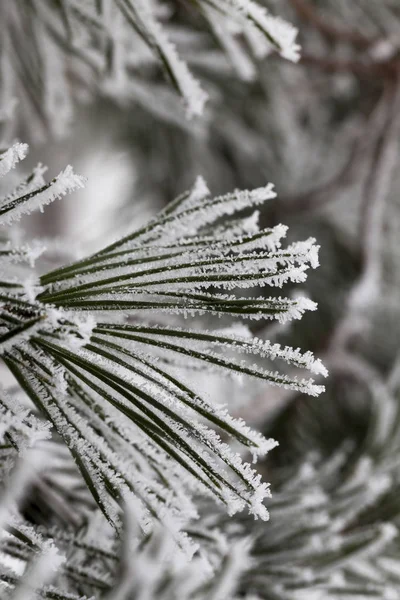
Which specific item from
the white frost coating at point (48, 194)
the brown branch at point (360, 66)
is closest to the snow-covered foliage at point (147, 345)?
the white frost coating at point (48, 194)

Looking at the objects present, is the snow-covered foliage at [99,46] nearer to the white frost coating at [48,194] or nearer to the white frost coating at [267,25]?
the white frost coating at [267,25]

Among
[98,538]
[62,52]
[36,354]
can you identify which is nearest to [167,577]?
[98,538]

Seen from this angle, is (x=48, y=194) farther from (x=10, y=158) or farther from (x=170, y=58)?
(x=170, y=58)

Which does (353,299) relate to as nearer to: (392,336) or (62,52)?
(392,336)

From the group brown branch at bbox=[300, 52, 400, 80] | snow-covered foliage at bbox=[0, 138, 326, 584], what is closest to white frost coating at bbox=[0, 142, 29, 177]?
snow-covered foliage at bbox=[0, 138, 326, 584]

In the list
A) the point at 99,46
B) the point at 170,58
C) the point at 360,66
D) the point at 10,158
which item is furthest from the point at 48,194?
the point at 360,66

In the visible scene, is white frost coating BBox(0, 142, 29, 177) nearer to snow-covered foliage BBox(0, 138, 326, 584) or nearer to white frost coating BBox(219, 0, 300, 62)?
snow-covered foliage BBox(0, 138, 326, 584)
